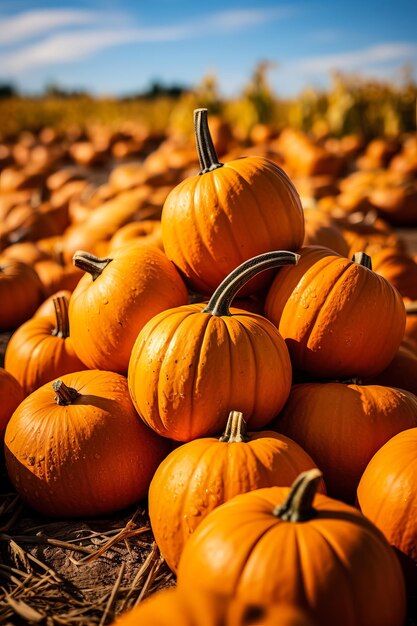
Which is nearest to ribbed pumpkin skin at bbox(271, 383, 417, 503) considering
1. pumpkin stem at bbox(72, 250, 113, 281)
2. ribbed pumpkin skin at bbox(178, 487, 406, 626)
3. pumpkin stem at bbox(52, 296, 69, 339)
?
ribbed pumpkin skin at bbox(178, 487, 406, 626)

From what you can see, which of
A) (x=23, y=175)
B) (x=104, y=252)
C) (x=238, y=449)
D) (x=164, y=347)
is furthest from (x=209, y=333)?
(x=23, y=175)

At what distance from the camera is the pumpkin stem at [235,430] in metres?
1.84

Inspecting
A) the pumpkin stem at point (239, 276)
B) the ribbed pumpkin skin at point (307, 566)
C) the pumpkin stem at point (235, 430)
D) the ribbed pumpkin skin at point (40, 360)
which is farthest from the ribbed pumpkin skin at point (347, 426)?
the ribbed pumpkin skin at point (40, 360)

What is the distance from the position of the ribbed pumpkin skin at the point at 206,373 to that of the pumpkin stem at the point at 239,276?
0.05 m

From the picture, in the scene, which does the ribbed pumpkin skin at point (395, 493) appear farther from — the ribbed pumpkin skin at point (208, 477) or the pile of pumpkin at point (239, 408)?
the ribbed pumpkin skin at point (208, 477)

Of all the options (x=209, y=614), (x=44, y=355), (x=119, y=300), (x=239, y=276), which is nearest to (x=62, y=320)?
(x=44, y=355)

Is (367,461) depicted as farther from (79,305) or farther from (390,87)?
(390,87)

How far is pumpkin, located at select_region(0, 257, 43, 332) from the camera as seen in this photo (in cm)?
412

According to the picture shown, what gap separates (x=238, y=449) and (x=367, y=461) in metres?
0.58

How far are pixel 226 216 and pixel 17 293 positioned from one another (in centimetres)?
231

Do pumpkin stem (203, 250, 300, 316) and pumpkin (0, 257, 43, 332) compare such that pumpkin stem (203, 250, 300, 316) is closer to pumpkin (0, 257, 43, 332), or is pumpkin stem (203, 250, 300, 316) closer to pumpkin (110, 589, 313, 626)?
pumpkin (110, 589, 313, 626)

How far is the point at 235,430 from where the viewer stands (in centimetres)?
186

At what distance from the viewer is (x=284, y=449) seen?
1827 millimetres

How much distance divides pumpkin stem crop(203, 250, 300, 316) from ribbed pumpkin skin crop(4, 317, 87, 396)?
1.08 m
